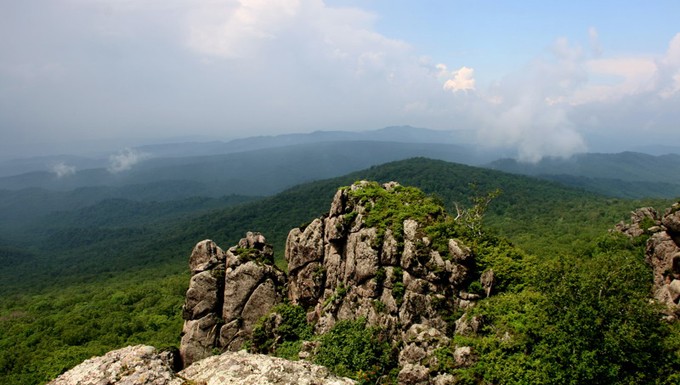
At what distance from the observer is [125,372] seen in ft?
49.5

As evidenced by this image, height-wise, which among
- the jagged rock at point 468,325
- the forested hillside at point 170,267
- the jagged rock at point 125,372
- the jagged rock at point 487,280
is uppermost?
the jagged rock at point 487,280

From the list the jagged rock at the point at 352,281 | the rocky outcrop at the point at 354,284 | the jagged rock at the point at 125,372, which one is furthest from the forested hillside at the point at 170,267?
the jagged rock at the point at 125,372

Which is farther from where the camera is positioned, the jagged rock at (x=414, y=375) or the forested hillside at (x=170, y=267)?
the forested hillside at (x=170, y=267)

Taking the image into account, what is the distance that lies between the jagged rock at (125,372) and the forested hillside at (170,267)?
54.6ft

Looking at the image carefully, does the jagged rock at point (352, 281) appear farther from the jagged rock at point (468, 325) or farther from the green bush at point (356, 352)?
the green bush at point (356, 352)

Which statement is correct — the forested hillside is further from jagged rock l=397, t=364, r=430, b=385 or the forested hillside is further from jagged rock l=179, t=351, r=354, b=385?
jagged rock l=179, t=351, r=354, b=385

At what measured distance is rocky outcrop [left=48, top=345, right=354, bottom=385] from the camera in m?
14.5

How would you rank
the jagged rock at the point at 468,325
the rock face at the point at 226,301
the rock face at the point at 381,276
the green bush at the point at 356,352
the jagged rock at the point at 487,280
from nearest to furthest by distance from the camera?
the jagged rock at the point at 468,325
the green bush at the point at 356,352
the rock face at the point at 381,276
the jagged rock at the point at 487,280
the rock face at the point at 226,301

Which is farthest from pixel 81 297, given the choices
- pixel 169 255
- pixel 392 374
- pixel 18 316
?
pixel 392 374

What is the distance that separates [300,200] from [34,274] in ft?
399

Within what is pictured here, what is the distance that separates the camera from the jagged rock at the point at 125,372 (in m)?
14.7

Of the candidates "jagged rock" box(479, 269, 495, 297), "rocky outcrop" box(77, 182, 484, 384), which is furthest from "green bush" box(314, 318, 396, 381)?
"jagged rock" box(479, 269, 495, 297)

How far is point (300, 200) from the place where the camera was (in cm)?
17925

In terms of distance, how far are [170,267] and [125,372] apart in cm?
11598
